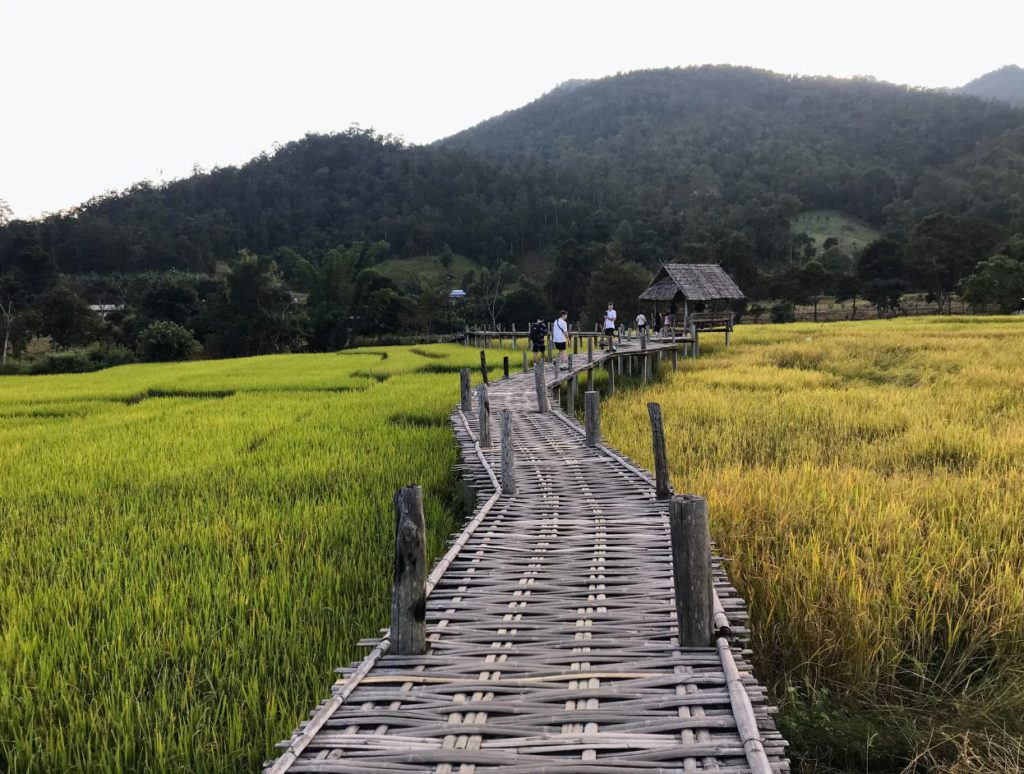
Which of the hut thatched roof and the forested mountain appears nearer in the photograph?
the hut thatched roof

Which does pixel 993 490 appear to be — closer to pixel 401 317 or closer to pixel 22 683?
pixel 22 683

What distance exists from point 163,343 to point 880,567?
3437 cm

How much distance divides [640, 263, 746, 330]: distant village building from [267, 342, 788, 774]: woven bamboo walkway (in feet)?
70.5

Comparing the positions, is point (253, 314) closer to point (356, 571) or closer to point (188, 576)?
point (188, 576)

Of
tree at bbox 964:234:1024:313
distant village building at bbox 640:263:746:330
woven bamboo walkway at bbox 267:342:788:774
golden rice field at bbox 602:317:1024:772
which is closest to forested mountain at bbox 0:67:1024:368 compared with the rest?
tree at bbox 964:234:1024:313

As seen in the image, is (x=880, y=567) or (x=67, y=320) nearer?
(x=880, y=567)

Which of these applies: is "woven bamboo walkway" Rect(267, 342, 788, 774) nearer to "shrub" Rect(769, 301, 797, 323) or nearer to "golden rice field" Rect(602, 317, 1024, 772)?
"golden rice field" Rect(602, 317, 1024, 772)

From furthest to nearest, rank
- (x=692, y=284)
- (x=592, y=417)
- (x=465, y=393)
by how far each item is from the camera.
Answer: (x=692, y=284) → (x=465, y=393) → (x=592, y=417)

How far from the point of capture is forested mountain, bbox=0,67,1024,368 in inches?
1661

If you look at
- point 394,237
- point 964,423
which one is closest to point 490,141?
point 394,237

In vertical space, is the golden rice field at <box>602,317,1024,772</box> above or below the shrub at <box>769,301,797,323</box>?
below

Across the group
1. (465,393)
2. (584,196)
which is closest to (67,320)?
(465,393)

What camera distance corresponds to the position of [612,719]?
2410 mm

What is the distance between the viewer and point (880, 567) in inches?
158
